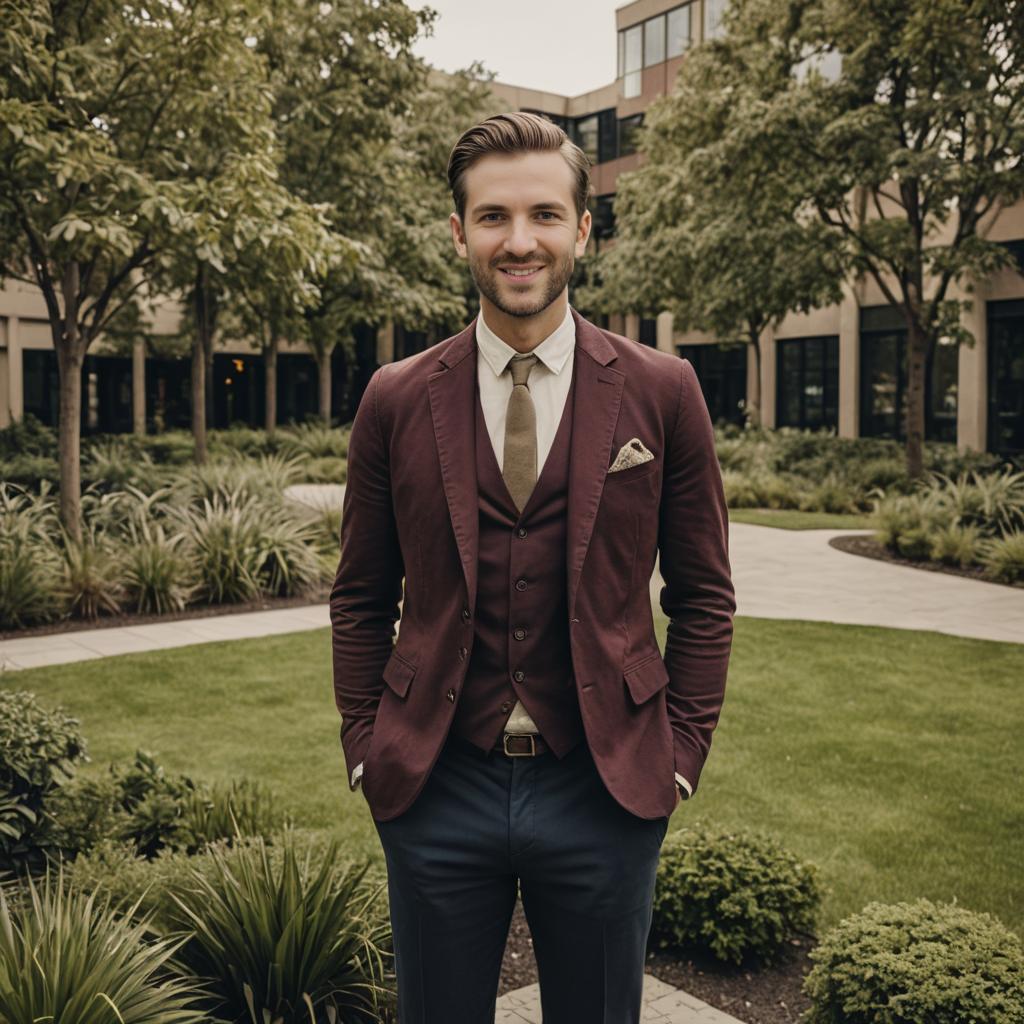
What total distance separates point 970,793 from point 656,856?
4.40m

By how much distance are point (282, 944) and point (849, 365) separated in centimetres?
→ 3013

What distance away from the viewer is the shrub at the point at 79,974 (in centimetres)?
267

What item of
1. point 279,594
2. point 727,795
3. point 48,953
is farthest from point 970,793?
point 279,594

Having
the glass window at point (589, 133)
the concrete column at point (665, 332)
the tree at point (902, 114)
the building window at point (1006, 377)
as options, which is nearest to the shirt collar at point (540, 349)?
the tree at point (902, 114)

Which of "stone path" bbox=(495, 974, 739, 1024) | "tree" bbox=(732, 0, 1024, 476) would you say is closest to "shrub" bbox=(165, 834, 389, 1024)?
"stone path" bbox=(495, 974, 739, 1024)

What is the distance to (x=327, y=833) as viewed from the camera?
5.32 metres

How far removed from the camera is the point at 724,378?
38.5 metres

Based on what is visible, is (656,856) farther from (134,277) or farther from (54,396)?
(54,396)

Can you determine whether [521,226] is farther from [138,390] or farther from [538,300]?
[138,390]

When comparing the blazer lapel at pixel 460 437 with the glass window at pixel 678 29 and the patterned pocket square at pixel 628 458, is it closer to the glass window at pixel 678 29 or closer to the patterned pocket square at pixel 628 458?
the patterned pocket square at pixel 628 458

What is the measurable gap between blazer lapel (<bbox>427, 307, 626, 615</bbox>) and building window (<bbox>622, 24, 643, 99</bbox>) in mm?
42165

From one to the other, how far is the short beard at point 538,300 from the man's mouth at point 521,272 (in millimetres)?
14

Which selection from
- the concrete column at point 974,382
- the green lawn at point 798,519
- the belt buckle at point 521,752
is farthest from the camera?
the concrete column at point 974,382

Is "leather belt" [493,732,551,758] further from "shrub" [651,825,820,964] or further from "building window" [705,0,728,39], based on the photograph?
"building window" [705,0,728,39]
